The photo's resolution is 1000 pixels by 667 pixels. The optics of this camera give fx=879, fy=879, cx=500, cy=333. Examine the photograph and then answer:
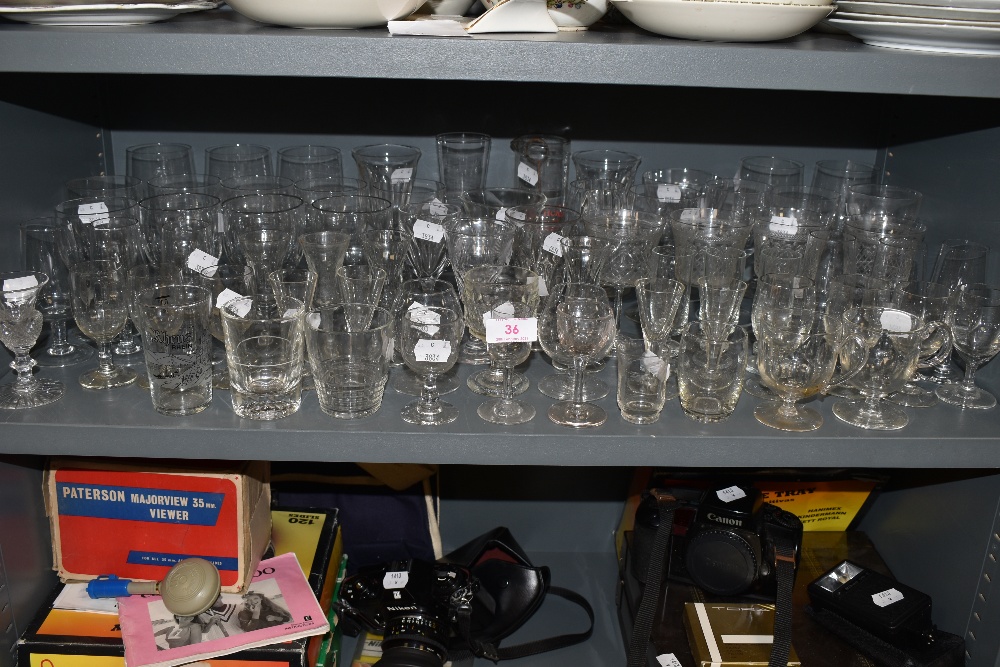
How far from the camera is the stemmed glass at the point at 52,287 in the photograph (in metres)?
1.27

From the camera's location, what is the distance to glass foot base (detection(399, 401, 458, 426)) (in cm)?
117

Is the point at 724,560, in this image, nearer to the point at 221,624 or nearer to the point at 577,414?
the point at 577,414

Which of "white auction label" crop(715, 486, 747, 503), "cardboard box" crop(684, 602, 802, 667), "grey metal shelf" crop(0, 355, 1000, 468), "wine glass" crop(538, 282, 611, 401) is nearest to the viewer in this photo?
"grey metal shelf" crop(0, 355, 1000, 468)

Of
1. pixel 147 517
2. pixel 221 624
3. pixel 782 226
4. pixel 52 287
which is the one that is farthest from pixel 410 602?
pixel 782 226

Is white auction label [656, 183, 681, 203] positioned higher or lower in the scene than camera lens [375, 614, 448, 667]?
higher

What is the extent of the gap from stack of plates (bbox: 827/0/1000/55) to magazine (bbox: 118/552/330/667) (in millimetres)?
1131

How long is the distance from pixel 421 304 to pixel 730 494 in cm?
63

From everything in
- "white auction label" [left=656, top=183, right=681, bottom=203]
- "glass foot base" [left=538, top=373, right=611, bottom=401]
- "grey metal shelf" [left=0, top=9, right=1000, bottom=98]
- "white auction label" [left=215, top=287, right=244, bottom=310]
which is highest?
"grey metal shelf" [left=0, top=9, right=1000, bottom=98]

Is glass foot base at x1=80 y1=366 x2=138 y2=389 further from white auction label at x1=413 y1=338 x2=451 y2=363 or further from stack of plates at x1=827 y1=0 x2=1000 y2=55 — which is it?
stack of plates at x1=827 y1=0 x2=1000 y2=55

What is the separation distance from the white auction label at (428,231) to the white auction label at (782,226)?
521 mm

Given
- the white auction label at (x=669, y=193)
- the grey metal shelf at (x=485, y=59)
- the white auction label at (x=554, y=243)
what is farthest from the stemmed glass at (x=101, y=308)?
the white auction label at (x=669, y=193)

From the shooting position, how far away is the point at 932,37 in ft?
3.48

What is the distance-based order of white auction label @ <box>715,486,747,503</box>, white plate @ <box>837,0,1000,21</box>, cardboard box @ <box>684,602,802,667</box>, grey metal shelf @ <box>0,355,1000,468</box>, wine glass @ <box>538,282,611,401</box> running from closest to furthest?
1. white plate @ <box>837,0,1000,21</box>
2. grey metal shelf @ <box>0,355,1000,468</box>
3. wine glass @ <box>538,282,611,401</box>
4. cardboard box @ <box>684,602,802,667</box>
5. white auction label @ <box>715,486,747,503</box>

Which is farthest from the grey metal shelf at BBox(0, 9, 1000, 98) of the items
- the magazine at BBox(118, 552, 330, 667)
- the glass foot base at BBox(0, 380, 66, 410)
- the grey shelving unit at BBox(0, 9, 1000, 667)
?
the magazine at BBox(118, 552, 330, 667)
